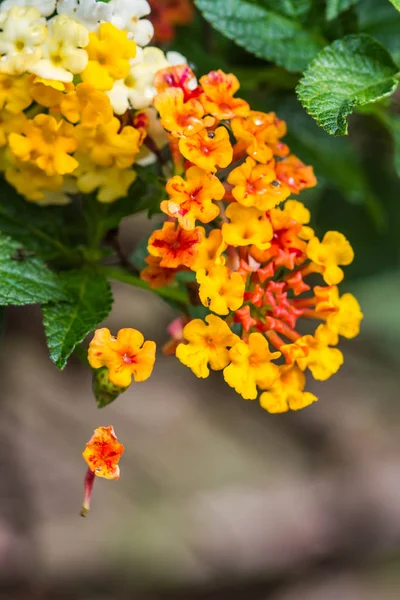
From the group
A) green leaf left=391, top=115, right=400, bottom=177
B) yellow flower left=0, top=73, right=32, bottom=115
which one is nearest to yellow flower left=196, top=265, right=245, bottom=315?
yellow flower left=0, top=73, right=32, bottom=115

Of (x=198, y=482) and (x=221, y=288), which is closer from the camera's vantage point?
(x=221, y=288)

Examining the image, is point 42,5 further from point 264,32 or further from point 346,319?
point 346,319

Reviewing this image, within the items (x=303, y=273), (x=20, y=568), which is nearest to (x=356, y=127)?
(x=303, y=273)

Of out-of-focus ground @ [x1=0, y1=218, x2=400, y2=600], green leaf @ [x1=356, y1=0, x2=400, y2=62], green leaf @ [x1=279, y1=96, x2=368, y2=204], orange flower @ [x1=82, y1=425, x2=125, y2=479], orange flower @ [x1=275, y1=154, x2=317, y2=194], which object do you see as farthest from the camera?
out-of-focus ground @ [x1=0, y1=218, x2=400, y2=600]

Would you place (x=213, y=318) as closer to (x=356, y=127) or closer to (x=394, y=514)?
(x=356, y=127)

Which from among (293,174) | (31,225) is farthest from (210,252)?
(31,225)

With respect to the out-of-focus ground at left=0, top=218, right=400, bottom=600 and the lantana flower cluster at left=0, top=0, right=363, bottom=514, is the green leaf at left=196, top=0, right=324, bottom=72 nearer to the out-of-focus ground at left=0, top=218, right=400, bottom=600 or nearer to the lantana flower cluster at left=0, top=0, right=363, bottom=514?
the lantana flower cluster at left=0, top=0, right=363, bottom=514
